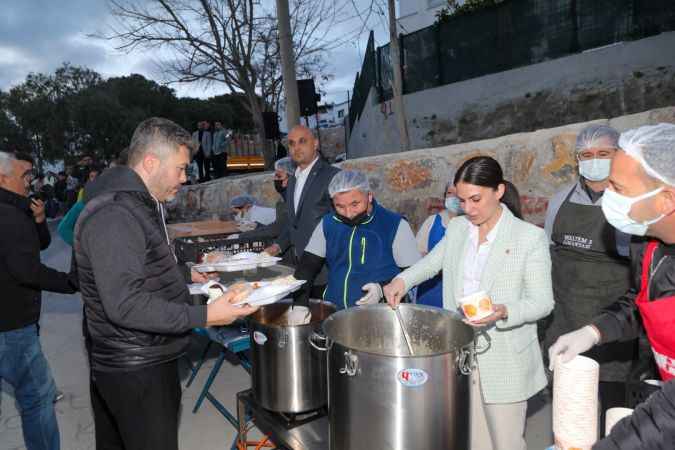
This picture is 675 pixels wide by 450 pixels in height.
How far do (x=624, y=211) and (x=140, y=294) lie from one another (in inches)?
66.3

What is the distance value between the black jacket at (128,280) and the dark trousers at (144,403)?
0.16ft

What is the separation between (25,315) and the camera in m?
2.62

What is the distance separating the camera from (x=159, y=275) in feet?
6.13

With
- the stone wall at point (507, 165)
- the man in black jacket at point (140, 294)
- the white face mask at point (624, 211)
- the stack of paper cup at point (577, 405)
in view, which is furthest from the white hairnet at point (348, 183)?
the stone wall at point (507, 165)

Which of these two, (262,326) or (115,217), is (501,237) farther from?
(115,217)

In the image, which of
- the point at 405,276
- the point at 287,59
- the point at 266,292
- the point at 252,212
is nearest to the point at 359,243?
the point at 405,276

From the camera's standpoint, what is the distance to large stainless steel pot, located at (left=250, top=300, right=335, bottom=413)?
2236mm

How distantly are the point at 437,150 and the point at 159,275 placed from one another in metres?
3.88

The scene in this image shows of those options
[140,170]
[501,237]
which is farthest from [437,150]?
[140,170]

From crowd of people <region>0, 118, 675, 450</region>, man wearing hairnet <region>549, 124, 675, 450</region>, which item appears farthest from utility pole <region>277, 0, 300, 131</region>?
man wearing hairnet <region>549, 124, 675, 450</region>

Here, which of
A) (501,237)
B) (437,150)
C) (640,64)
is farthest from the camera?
(640,64)

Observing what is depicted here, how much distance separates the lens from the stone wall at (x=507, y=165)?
407cm

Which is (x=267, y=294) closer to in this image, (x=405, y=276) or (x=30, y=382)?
(x=405, y=276)

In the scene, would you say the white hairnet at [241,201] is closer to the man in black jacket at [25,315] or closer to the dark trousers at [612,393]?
the man in black jacket at [25,315]
